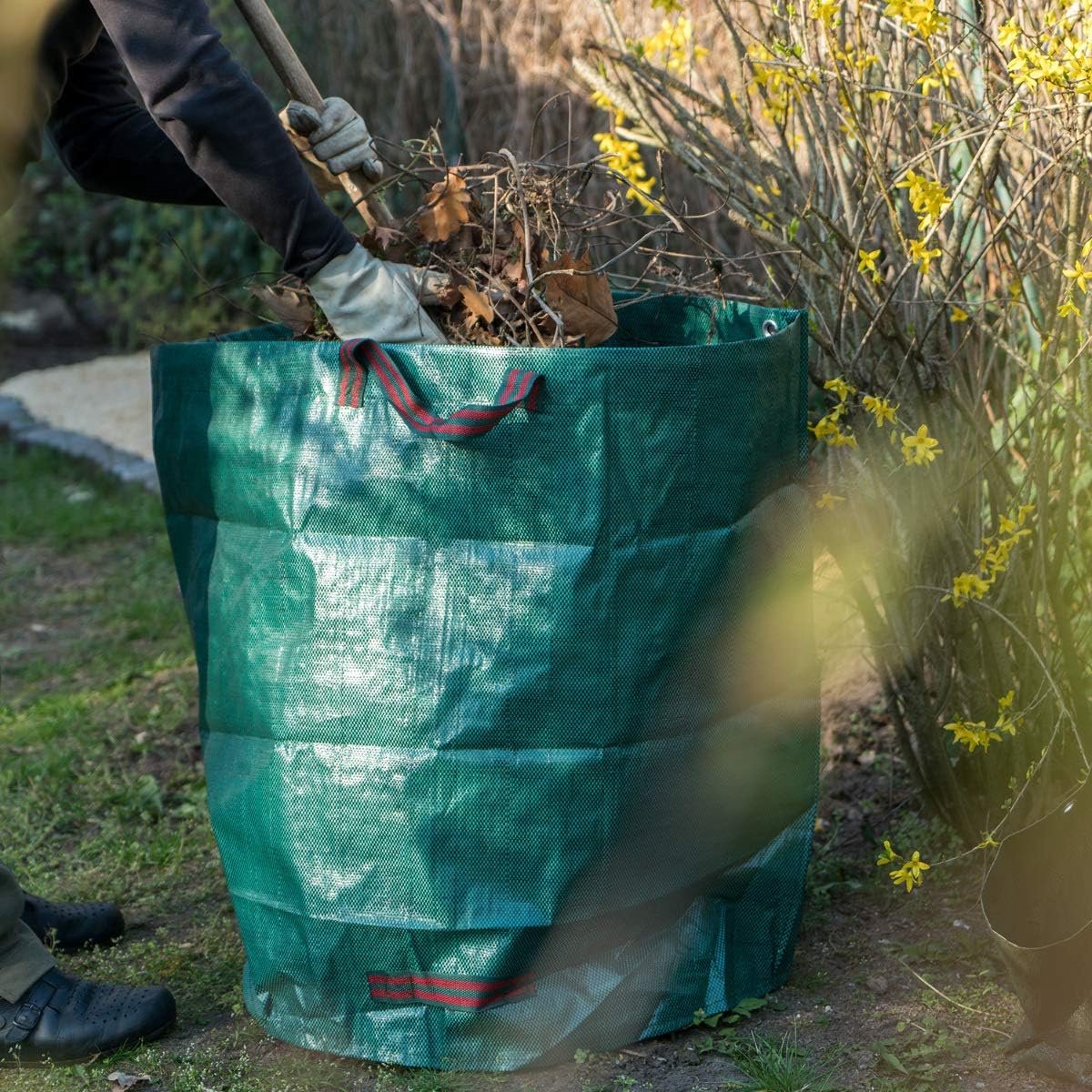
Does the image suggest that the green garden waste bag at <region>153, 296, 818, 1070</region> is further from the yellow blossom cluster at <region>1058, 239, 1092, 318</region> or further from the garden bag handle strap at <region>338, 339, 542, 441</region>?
the yellow blossom cluster at <region>1058, 239, 1092, 318</region>

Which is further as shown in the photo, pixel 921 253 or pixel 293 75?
pixel 293 75

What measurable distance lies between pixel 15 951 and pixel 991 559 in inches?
61.2

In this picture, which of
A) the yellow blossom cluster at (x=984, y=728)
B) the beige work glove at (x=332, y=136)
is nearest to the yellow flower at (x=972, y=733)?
the yellow blossom cluster at (x=984, y=728)

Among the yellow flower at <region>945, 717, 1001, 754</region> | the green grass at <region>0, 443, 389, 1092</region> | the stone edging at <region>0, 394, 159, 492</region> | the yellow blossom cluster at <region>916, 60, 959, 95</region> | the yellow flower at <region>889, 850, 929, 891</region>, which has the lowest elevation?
the green grass at <region>0, 443, 389, 1092</region>

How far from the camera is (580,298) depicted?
6.15 feet

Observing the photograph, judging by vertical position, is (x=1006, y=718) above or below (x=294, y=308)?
below

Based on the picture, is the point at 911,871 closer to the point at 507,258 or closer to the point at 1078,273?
the point at 1078,273

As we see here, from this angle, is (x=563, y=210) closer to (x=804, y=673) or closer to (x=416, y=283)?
(x=416, y=283)

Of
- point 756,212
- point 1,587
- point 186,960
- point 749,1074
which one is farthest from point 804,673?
point 1,587

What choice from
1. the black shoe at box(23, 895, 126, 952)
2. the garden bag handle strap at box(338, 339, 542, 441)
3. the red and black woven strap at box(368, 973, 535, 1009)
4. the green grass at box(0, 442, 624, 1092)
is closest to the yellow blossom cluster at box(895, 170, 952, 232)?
the garden bag handle strap at box(338, 339, 542, 441)

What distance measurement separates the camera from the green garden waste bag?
170 cm

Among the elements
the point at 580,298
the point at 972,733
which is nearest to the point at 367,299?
the point at 580,298

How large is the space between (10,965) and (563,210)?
1.40 m

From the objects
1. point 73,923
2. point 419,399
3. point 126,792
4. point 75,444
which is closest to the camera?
point 419,399
